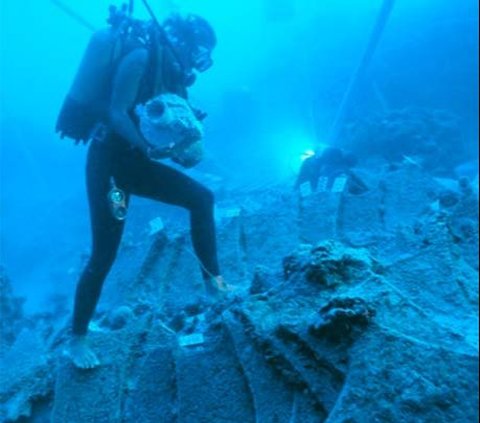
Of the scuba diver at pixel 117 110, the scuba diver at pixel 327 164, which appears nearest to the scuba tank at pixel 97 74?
the scuba diver at pixel 117 110

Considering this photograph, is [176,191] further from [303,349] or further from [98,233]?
[303,349]

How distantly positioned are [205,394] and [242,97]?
78.8ft

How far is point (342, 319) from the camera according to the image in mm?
2240

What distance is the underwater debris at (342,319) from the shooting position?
2.22m

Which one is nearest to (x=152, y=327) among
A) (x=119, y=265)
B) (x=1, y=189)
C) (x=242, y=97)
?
(x=119, y=265)

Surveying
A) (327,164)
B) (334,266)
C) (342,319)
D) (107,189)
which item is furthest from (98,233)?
(327,164)

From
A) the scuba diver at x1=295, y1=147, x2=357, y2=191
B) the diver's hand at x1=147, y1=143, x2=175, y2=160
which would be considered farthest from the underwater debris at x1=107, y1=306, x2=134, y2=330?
the scuba diver at x1=295, y1=147, x2=357, y2=191

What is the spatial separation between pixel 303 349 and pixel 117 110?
7.23 ft

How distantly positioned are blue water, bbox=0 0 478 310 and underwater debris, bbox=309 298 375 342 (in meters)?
7.63

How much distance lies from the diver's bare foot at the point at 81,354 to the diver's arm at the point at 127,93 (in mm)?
1685

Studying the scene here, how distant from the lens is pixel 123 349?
3.80 metres

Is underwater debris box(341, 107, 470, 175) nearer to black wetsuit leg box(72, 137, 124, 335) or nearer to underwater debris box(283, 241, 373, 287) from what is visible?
underwater debris box(283, 241, 373, 287)

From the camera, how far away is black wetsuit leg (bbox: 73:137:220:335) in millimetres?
3641

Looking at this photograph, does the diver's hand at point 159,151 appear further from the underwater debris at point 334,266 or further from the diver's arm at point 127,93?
the underwater debris at point 334,266
